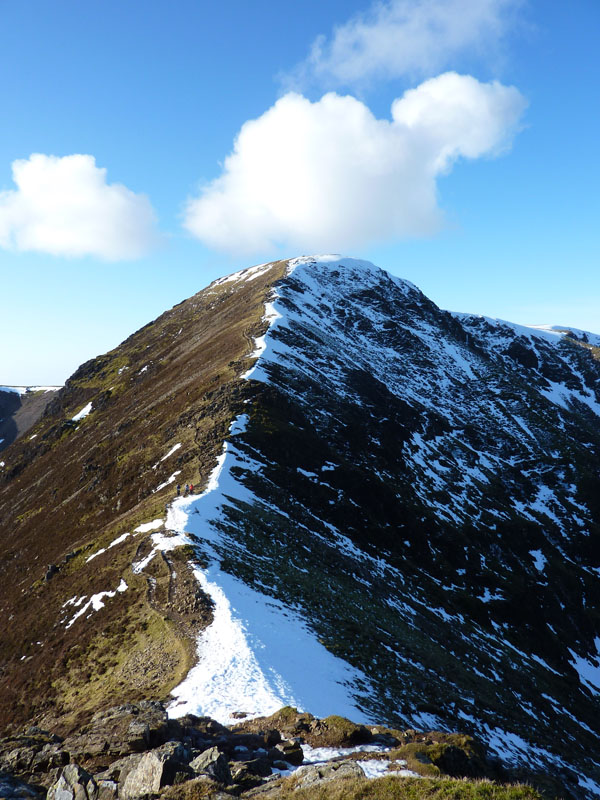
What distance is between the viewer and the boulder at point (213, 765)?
11.9 m

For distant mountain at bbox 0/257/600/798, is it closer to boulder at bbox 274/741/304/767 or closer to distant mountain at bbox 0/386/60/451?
boulder at bbox 274/741/304/767

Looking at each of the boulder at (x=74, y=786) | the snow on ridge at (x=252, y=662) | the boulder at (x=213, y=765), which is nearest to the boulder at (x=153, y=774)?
the boulder at (x=213, y=765)

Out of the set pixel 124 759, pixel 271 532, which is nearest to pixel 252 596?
pixel 271 532

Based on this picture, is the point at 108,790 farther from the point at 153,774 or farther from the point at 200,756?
the point at 200,756

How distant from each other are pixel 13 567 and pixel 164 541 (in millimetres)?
30186

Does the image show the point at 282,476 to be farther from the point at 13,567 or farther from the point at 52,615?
the point at 13,567

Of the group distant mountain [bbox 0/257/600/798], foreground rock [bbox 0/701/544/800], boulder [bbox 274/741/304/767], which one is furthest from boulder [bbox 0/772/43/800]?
boulder [bbox 274/741/304/767]

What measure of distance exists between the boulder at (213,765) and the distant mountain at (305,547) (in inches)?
199

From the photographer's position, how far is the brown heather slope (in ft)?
72.2

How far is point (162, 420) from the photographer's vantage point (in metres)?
61.7

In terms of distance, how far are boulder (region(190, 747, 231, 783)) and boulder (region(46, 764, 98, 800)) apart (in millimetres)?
2396

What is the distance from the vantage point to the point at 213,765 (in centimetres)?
1205

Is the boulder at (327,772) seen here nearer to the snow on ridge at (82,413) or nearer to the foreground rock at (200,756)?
the foreground rock at (200,756)

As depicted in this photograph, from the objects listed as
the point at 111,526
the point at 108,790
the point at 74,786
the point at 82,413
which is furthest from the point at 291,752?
the point at 82,413
